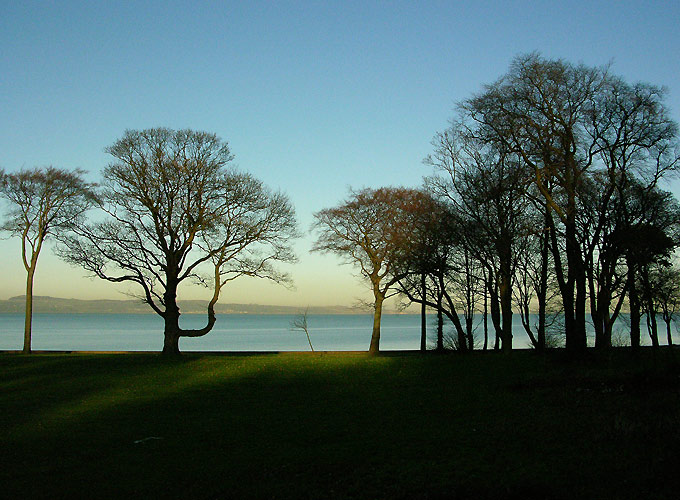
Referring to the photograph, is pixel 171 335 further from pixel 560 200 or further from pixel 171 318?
pixel 560 200

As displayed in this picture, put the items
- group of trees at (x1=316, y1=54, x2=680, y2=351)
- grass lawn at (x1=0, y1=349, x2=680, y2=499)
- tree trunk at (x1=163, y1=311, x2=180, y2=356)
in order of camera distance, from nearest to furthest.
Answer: grass lawn at (x1=0, y1=349, x2=680, y2=499), group of trees at (x1=316, y1=54, x2=680, y2=351), tree trunk at (x1=163, y1=311, x2=180, y2=356)

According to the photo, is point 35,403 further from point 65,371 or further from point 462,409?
point 462,409

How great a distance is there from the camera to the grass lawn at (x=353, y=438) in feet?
23.4

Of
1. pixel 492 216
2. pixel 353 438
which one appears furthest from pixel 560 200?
pixel 353 438

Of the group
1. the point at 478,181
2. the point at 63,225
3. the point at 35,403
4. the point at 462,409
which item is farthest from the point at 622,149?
the point at 63,225

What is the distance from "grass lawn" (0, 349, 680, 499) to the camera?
7.14 meters

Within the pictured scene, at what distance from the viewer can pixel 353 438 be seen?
9.88 meters

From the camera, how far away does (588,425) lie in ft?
31.7

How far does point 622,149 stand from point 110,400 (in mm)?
21552

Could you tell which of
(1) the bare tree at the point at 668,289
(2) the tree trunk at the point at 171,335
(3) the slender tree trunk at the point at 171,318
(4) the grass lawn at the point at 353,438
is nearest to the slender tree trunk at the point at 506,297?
(1) the bare tree at the point at 668,289

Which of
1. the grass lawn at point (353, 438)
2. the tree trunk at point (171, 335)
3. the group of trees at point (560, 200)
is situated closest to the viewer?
the grass lawn at point (353, 438)

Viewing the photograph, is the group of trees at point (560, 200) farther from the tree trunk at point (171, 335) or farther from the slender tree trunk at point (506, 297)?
the tree trunk at point (171, 335)

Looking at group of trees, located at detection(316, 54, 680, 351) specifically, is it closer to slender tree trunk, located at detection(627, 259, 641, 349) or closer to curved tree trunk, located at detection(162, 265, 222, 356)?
slender tree trunk, located at detection(627, 259, 641, 349)

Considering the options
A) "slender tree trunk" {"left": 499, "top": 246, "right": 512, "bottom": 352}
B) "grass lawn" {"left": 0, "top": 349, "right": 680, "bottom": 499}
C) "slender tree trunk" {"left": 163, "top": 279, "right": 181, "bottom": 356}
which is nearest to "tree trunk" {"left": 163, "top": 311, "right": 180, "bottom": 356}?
"slender tree trunk" {"left": 163, "top": 279, "right": 181, "bottom": 356}
